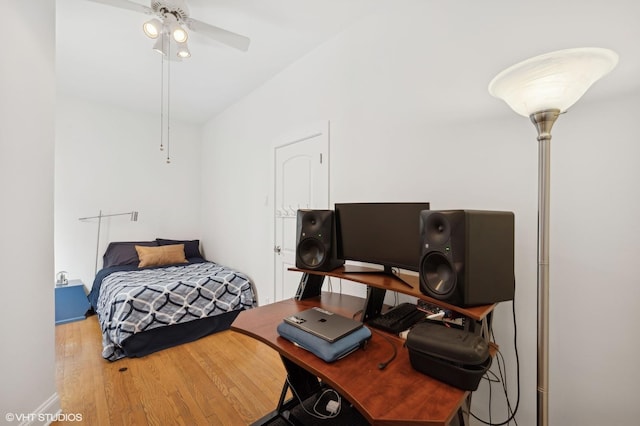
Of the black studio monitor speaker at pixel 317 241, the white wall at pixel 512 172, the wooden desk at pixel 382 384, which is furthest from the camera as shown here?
the black studio monitor speaker at pixel 317 241

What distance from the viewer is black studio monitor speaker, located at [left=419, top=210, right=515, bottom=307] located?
37.2 inches

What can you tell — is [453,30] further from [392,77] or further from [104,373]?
[104,373]

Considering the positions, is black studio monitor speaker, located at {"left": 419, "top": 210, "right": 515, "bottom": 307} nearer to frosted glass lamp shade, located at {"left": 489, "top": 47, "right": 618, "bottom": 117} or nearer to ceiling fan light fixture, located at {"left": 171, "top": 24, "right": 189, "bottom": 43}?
frosted glass lamp shade, located at {"left": 489, "top": 47, "right": 618, "bottom": 117}

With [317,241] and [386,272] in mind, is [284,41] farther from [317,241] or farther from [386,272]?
[386,272]

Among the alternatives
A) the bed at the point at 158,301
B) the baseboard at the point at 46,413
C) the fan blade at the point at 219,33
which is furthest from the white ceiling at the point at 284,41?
the baseboard at the point at 46,413

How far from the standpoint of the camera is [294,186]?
8.38 ft

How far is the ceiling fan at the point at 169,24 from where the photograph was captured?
62.5 inches

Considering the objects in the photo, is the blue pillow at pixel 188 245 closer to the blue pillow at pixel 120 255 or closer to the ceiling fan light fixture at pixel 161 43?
the blue pillow at pixel 120 255

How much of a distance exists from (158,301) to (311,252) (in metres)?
1.80

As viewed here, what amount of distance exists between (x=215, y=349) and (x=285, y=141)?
2.09m

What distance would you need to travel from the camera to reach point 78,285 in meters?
3.25

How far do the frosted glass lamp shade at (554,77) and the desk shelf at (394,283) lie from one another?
0.73 m

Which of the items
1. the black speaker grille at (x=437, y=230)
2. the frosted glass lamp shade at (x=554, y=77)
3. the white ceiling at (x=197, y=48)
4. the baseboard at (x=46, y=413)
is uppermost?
the white ceiling at (x=197, y=48)

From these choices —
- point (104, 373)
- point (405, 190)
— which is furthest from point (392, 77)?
point (104, 373)
